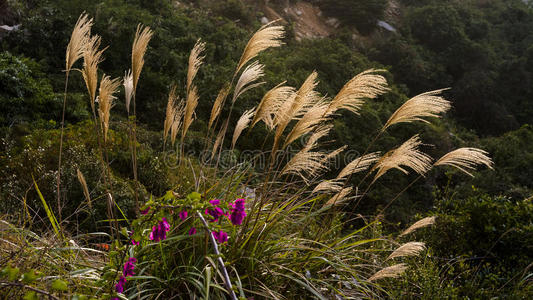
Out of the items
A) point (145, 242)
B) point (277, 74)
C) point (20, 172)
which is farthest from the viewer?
point (277, 74)

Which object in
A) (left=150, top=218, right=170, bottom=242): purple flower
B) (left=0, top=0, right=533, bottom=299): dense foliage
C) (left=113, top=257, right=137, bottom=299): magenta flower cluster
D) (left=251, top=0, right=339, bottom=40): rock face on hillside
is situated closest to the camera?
(left=113, top=257, right=137, bottom=299): magenta flower cluster

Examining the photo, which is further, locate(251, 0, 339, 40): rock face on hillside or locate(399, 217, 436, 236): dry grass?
locate(251, 0, 339, 40): rock face on hillside

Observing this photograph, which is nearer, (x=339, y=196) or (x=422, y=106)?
(x=422, y=106)

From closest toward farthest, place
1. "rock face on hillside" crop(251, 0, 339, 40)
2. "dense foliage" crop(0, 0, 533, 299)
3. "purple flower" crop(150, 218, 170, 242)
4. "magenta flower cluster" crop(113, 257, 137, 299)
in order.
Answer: "magenta flower cluster" crop(113, 257, 137, 299), "purple flower" crop(150, 218, 170, 242), "dense foliage" crop(0, 0, 533, 299), "rock face on hillside" crop(251, 0, 339, 40)

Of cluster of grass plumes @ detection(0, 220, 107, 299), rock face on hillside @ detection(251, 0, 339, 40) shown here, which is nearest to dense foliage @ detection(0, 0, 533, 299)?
cluster of grass plumes @ detection(0, 220, 107, 299)

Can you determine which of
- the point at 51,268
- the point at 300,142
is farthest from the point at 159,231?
the point at 300,142

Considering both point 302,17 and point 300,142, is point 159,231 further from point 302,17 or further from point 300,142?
point 302,17

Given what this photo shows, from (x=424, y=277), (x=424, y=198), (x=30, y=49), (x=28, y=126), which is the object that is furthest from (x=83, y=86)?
(x=424, y=198)

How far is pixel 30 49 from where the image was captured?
711 centimetres

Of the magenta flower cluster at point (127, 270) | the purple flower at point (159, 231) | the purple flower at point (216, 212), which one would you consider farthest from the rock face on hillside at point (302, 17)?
the magenta flower cluster at point (127, 270)

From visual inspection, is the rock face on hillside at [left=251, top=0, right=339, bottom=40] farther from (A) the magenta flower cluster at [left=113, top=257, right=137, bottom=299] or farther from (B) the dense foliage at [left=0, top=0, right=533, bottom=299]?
(A) the magenta flower cluster at [left=113, top=257, right=137, bottom=299]

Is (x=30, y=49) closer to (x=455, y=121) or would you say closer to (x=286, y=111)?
(x=286, y=111)

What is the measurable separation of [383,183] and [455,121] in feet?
17.3

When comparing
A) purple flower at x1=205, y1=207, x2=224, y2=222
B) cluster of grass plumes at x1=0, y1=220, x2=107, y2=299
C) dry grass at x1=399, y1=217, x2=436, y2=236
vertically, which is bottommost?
dry grass at x1=399, y1=217, x2=436, y2=236
